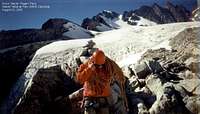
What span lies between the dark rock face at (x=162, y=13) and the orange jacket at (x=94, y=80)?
154 ft

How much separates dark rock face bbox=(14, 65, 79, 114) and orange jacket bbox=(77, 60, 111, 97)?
3231 millimetres

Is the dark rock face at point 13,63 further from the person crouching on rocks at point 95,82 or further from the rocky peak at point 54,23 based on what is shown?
the rocky peak at point 54,23

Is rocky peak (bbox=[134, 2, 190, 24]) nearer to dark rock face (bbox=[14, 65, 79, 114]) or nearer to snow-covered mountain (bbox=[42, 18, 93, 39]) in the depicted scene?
snow-covered mountain (bbox=[42, 18, 93, 39])

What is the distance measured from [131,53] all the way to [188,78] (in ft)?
22.1

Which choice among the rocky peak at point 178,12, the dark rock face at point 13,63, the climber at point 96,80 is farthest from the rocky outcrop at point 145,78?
the rocky peak at point 178,12

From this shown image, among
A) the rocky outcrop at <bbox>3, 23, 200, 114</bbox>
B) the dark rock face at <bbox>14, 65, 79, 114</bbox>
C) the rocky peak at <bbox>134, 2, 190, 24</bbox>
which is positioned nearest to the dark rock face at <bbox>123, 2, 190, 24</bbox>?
the rocky peak at <bbox>134, 2, 190, 24</bbox>

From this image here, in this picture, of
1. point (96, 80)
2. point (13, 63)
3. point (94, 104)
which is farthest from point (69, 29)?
point (96, 80)

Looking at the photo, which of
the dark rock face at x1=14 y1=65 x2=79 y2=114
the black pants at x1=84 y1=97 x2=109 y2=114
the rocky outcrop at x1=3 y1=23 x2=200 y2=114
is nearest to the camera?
the black pants at x1=84 y1=97 x2=109 y2=114

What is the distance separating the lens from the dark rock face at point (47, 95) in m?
16.2

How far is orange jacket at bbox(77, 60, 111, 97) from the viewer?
12.2 m

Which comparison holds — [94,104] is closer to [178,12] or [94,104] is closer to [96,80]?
[96,80]

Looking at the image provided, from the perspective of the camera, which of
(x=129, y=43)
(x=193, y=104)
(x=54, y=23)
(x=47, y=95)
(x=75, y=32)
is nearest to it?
(x=193, y=104)

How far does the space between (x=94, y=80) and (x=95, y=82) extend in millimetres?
67

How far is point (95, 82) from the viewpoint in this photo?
40.3 feet
